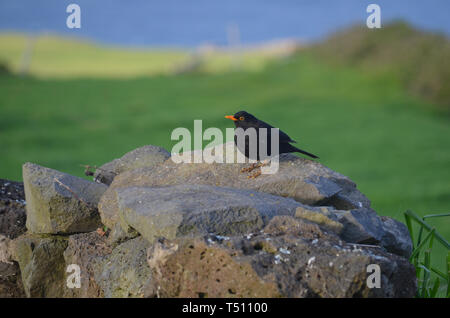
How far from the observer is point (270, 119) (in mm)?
21797

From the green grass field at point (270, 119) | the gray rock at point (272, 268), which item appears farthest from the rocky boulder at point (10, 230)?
the green grass field at point (270, 119)

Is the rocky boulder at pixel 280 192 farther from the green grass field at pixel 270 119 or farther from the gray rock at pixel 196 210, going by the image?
the green grass field at pixel 270 119

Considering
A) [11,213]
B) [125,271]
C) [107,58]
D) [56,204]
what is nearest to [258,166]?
[125,271]

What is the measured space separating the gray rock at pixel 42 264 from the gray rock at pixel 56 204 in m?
0.10

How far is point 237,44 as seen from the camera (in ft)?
115

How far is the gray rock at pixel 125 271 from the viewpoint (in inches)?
146

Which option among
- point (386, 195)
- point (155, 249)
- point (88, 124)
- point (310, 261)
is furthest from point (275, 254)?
point (88, 124)

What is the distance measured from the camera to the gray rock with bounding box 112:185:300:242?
357cm

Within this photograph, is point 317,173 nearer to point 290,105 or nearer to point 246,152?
point 246,152

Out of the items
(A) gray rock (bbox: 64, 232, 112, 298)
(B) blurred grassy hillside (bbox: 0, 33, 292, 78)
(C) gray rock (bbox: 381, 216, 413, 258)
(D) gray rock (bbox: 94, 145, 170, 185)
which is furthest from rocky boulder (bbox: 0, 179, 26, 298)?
(B) blurred grassy hillside (bbox: 0, 33, 292, 78)

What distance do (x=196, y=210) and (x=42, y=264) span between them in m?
1.50

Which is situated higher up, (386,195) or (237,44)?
(237,44)
